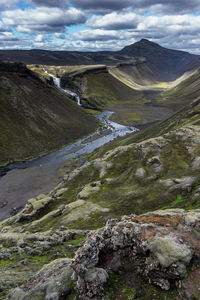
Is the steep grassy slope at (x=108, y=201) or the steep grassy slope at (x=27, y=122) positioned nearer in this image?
the steep grassy slope at (x=108, y=201)

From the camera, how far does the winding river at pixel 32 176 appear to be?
298 ft

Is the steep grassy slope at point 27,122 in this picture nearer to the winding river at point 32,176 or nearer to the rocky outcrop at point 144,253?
the winding river at point 32,176

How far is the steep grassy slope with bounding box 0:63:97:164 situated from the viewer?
468 feet

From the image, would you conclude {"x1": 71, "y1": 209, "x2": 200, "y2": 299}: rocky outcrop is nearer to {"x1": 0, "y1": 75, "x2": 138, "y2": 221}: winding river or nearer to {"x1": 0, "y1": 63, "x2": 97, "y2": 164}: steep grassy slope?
{"x1": 0, "y1": 75, "x2": 138, "y2": 221}: winding river

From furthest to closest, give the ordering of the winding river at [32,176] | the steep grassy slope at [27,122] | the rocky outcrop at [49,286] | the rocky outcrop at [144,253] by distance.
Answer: the steep grassy slope at [27,122], the winding river at [32,176], the rocky outcrop at [49,286], the rocky outcrop at [144,253]

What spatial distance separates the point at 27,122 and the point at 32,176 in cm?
6692

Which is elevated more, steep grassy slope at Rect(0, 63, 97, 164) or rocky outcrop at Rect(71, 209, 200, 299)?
rocky outcrop at Rect(71, 209, 200, 299)

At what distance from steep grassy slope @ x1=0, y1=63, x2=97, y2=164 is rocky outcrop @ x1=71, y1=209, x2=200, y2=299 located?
117400 millimetres

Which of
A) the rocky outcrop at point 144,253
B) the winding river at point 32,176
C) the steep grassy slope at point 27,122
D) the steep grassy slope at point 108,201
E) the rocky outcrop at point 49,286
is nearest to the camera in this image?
the rocky outcrop at point 144,253

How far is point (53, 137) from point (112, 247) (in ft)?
482

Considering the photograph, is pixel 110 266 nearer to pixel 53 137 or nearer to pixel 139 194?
pixel 139 194

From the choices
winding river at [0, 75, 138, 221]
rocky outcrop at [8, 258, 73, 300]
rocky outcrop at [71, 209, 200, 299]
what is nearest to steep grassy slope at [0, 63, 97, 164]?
winding river at [0, 75, 138, 221]

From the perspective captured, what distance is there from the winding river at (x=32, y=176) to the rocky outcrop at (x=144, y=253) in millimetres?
68245

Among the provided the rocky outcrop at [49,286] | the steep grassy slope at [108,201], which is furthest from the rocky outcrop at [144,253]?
the rocky outcrop at [49,286]
